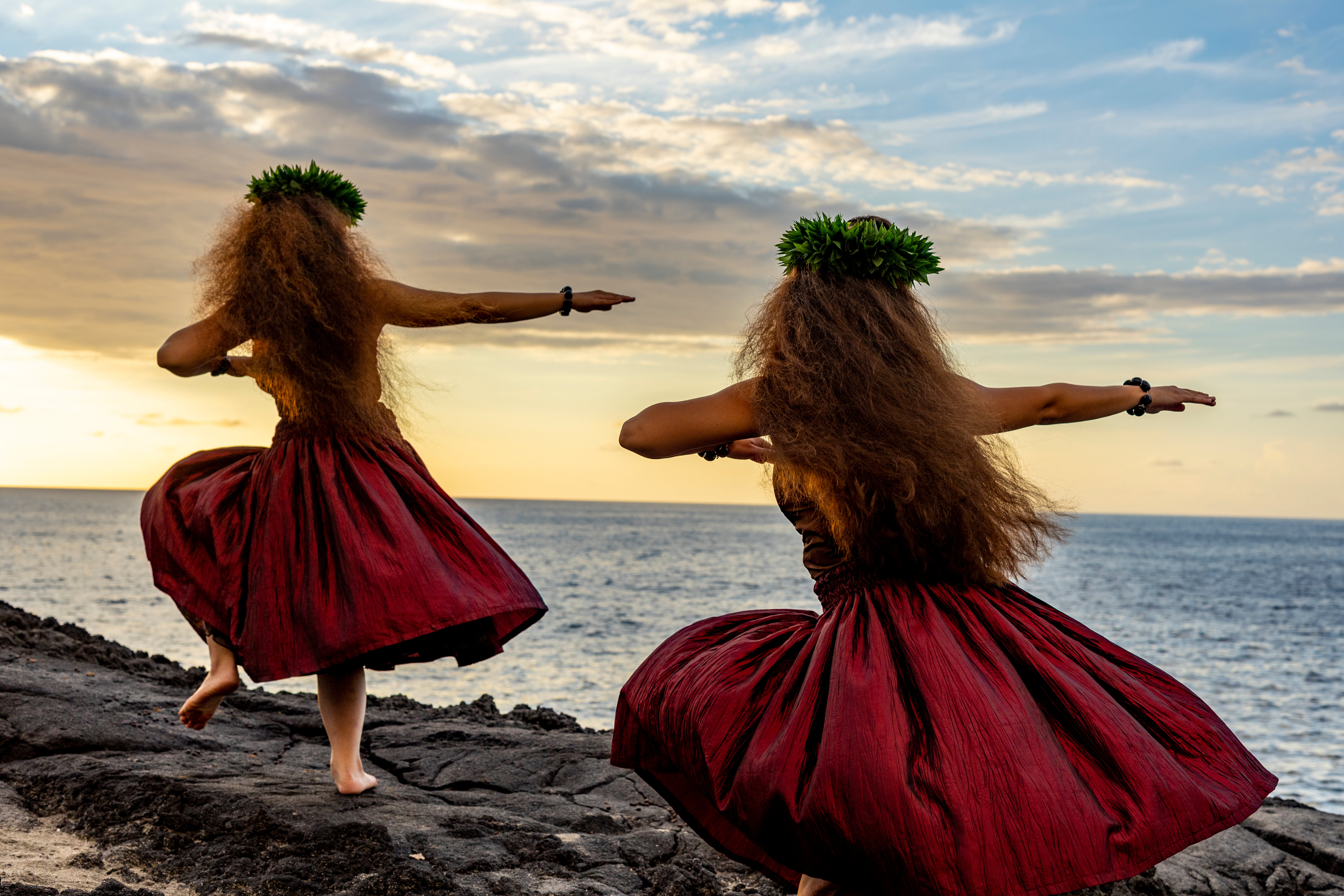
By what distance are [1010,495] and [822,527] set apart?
19.2 inches

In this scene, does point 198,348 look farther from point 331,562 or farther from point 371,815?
point 371,815

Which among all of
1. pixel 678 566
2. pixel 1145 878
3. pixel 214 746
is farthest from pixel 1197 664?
pixel 678 566

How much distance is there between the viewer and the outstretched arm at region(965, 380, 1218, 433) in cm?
266

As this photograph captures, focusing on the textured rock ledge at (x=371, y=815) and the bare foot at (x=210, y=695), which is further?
the bare foot at (x=210, y=695)

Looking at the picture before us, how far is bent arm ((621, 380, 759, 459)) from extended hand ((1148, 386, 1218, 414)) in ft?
3.63

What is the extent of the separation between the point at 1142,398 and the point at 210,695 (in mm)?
3355

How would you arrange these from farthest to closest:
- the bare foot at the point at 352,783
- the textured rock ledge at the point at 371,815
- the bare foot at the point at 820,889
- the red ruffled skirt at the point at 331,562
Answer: the bare foot at the point at 352,783, the red ruffled skirt at the point at 331,562, the textured rock ledge at the point at 371,815, the bare foot at the point at 820,889

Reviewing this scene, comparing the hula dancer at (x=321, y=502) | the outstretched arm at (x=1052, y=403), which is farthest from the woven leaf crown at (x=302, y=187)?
the outstretched arm at (x=1052, y=403)

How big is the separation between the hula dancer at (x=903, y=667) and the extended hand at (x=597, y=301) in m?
0.89

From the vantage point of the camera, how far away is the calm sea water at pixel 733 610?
37.3ft

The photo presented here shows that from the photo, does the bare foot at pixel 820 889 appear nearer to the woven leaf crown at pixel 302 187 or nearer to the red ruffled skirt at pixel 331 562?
the red ruffled skirt at pixel 331 562

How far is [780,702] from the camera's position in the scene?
2.42 metres

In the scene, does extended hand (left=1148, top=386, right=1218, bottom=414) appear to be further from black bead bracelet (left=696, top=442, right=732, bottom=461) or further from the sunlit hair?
black bead bracelet (left=696, top=442, right=732, bottom=461)

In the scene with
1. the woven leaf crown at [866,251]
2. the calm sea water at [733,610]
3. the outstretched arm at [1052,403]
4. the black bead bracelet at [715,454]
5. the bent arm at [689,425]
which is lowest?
the calm sea water at [733,610]
